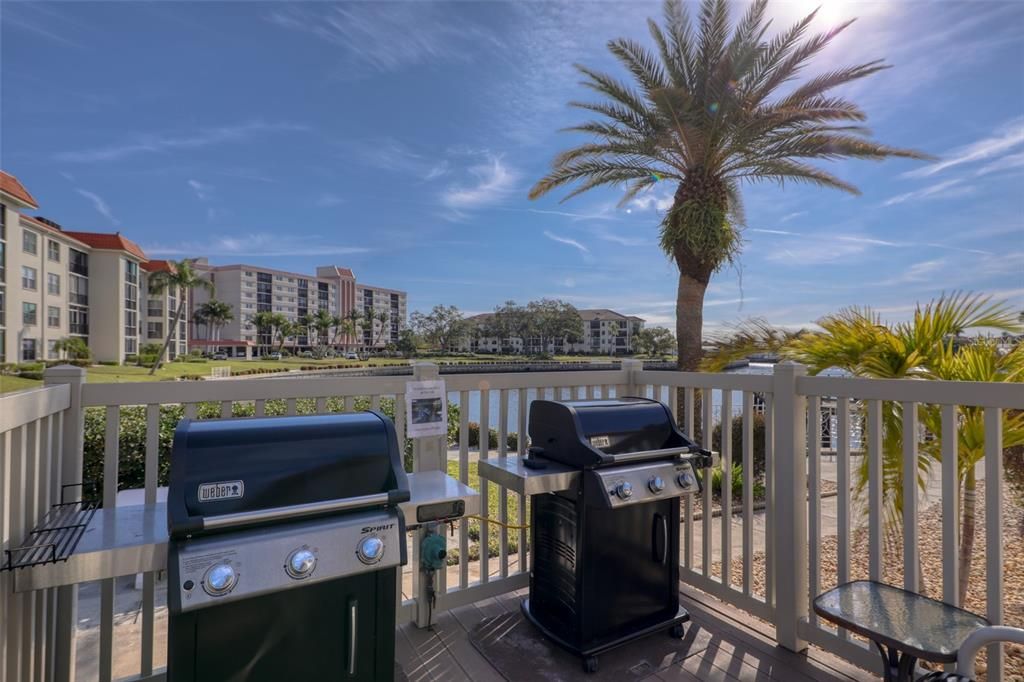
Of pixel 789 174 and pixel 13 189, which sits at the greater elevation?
pixel 13 189

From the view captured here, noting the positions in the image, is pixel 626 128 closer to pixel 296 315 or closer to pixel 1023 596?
pixel 1023 596

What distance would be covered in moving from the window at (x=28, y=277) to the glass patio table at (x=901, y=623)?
133 feet

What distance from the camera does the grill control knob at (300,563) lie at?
3.66 feet

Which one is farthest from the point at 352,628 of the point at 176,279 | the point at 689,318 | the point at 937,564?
the point at 176,279

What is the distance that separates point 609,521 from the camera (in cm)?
189

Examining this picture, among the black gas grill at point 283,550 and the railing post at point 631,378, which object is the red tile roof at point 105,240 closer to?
the railing post at point 631,378

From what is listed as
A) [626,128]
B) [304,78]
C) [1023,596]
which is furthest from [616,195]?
[304,78]

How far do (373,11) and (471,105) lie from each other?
8140 millimetres

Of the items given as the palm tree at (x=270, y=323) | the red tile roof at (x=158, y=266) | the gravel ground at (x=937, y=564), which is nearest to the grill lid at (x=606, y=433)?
the gravel ground at (x=937, y=564)

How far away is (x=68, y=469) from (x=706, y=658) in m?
2.45

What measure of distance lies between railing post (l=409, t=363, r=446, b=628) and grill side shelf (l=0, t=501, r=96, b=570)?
3.56 feet

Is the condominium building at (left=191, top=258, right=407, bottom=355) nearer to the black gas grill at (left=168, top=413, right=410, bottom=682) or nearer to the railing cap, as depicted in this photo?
the railing cap

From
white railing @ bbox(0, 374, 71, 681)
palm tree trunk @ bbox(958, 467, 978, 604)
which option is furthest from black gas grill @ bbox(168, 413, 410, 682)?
palm tree trunk @ bbox(958, 467, 978, 604)

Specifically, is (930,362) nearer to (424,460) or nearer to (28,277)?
(424,460)
